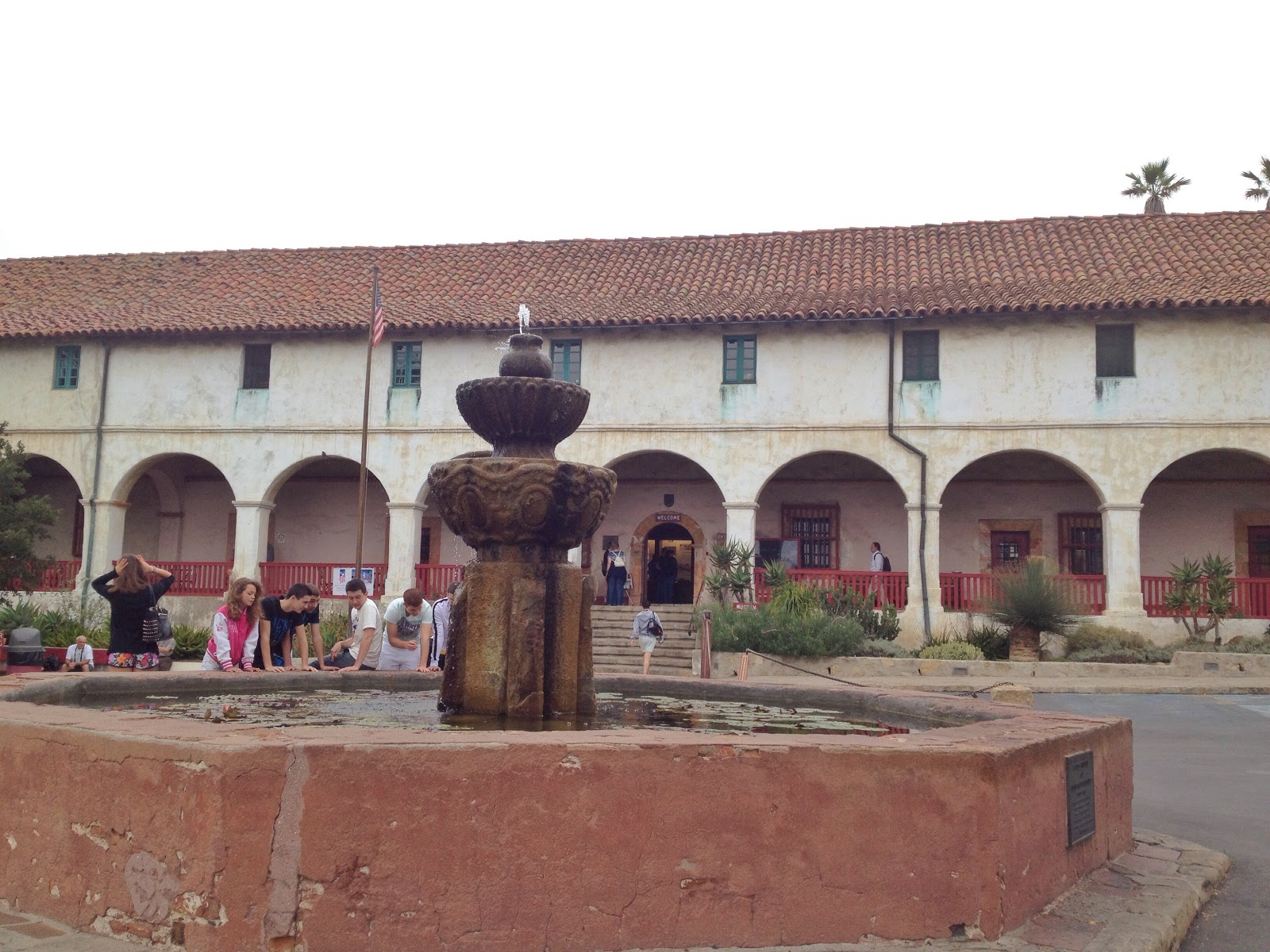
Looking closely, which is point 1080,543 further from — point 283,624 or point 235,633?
point 235,633

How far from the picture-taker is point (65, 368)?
24016mm

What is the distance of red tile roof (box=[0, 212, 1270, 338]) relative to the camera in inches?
823

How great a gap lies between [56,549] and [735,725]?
2453 centimetres

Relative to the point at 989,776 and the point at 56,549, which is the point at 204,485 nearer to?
the point at 56,549

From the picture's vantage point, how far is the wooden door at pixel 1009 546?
76.8 ft

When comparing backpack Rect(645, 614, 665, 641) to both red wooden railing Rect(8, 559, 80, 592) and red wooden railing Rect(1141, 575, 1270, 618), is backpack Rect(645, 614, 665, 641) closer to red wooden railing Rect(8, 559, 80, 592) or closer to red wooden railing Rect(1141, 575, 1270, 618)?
red wooden railing Rect(1141, 575, 1270, 618)

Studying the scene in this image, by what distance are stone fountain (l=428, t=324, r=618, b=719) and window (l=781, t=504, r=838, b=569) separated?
61.3ft

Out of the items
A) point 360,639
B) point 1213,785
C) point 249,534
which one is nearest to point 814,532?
point 249,534

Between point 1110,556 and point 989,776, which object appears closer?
point 989,776

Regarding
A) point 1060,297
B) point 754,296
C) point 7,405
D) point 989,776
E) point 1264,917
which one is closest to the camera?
point 989,776

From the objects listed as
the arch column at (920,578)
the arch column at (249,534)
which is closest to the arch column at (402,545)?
the arch column at (249,534)

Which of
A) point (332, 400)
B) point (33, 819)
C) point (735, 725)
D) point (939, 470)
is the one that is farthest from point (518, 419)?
point (332, 400)

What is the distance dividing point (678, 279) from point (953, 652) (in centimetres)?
936

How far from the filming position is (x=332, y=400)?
2311 centimetres
